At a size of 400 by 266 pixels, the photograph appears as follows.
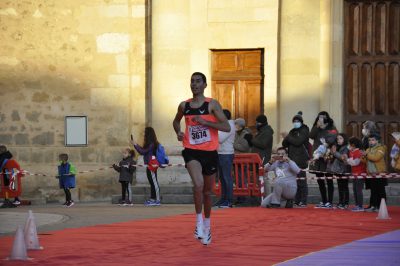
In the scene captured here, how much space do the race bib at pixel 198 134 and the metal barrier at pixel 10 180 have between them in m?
12.2

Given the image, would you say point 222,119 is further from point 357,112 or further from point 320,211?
point 357,112

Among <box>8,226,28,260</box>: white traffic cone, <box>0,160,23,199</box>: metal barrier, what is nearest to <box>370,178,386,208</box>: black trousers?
<box>0,160,23,199</box>: metal barrier

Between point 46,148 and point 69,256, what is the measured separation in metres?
15.4

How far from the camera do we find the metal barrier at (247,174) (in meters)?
22.2

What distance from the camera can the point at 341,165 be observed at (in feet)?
67.7

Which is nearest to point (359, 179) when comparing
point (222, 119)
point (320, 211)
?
point (320, 211)

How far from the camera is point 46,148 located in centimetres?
2686

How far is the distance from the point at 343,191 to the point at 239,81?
584 centimetres

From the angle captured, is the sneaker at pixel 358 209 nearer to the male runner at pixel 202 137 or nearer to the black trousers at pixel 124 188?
the black trousers at pixel 124 188

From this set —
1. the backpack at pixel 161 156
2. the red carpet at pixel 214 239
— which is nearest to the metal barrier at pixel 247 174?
the backpack at pixel 161 156

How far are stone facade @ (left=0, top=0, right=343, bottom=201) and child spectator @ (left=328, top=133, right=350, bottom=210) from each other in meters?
4.10

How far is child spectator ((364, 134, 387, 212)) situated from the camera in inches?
774

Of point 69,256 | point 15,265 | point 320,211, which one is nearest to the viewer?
point 15,265

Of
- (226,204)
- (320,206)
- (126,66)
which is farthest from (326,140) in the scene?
(126,66)
